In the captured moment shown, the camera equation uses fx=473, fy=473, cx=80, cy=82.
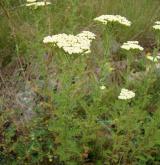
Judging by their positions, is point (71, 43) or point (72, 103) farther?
point (72, 103)

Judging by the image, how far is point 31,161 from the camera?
4.12 meters

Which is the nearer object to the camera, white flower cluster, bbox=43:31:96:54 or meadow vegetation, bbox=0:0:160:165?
white flower cluster, bbox=43:31:96:54

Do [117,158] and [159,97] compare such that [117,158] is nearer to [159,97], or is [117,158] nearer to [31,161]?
[31,161]

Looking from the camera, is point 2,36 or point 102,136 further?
point 2,36

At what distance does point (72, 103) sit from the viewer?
379 centimetres

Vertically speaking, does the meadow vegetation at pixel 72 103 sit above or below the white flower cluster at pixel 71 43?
below

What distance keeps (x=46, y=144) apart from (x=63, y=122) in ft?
1.65

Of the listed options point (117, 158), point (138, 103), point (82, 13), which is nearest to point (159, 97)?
point (138, 103)

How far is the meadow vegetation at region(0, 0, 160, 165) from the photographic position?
378 cm

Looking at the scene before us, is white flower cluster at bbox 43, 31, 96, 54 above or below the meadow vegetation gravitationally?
above

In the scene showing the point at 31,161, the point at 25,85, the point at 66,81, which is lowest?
the point at 31,161


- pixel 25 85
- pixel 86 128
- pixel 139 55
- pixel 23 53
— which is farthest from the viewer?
pixel 139 55

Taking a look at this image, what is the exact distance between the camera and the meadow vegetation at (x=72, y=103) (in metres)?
3.78

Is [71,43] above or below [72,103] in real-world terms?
above
